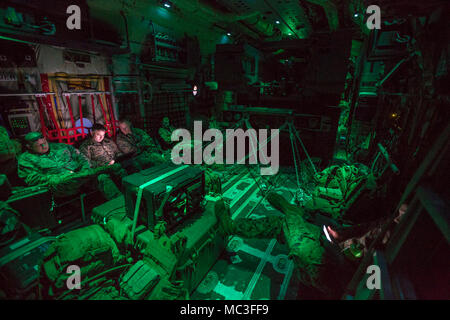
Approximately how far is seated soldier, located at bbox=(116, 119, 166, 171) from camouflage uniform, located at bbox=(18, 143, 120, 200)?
4.08 ft

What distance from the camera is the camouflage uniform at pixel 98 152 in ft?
18.7

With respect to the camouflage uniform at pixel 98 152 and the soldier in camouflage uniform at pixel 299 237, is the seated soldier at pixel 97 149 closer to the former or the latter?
the camouflage uniform at pixel 98 152

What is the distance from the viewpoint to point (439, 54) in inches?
82.3

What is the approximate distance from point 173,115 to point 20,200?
6.80m

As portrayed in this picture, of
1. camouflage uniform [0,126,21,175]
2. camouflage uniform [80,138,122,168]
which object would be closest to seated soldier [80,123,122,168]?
camouflage uniform [80,138,122,168]

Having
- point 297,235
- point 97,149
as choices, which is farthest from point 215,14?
point 297,235

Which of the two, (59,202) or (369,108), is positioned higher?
(369,108)

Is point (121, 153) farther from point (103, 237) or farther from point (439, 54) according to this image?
point (439, 54)

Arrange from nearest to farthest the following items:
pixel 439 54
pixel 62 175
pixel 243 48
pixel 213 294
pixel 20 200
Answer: pixel 439 54
pixel 213 294
pixel 20 200
pixel 62 175
pixel 243 48

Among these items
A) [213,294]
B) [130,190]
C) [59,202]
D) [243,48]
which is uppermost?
[243,48]

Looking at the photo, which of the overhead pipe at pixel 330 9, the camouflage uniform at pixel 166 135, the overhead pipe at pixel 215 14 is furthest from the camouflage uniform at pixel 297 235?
the overhead pipe at pixel 215 14

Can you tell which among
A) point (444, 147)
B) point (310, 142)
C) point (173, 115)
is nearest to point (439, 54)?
point (444, 147)

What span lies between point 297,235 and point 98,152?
590 centimetres

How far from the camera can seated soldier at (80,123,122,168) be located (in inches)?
224
